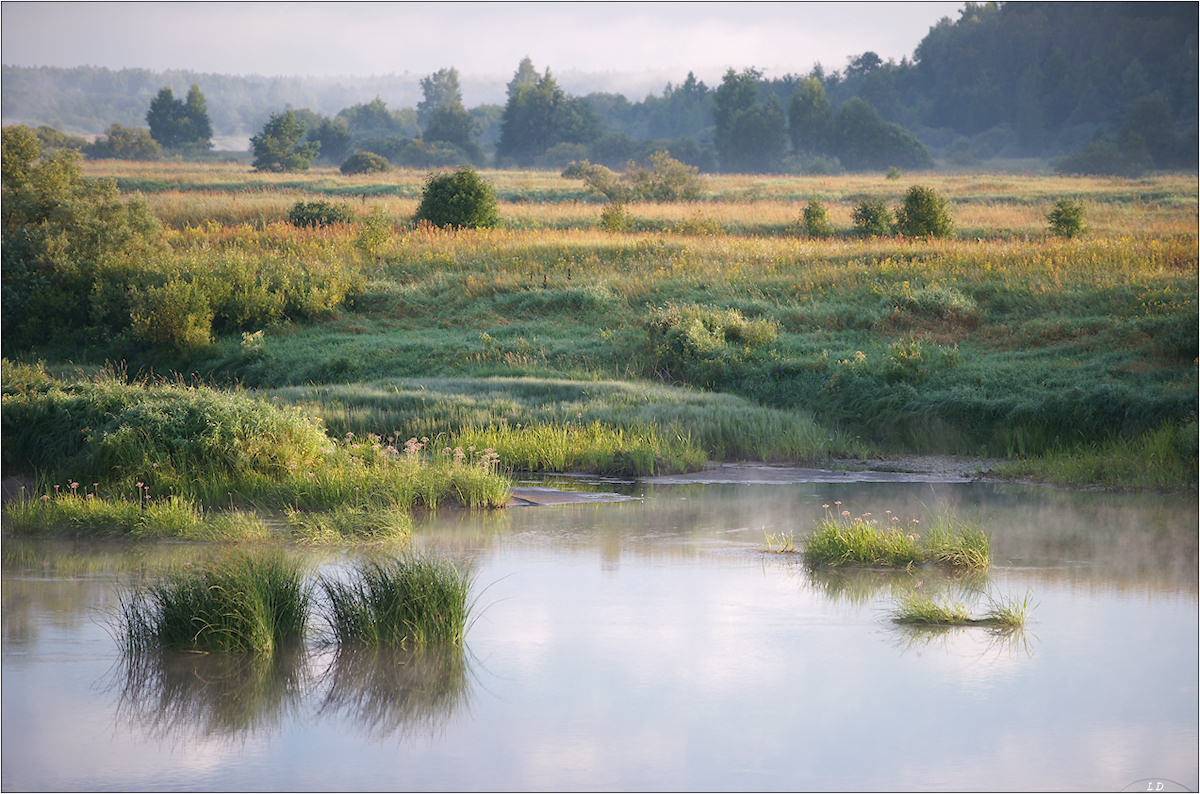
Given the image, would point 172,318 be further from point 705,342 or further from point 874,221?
point 874,221

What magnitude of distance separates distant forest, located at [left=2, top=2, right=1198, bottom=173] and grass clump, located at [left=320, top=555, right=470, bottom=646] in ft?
230

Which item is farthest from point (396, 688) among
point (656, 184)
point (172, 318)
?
point (656, 184)

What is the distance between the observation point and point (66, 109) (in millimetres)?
155375

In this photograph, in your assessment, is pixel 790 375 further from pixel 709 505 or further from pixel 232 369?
pixel 232 369

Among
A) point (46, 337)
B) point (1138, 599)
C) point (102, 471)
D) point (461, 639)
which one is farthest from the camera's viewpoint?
point (46, 337)

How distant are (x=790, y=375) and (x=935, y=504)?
6.02m

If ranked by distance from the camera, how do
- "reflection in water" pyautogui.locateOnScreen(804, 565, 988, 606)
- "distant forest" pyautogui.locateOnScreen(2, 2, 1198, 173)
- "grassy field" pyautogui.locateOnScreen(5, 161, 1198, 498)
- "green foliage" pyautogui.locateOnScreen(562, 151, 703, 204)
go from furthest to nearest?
"distant forest" pyautogui.locateOnScreen(2, 2, 1198, 173) → "green foliage" pyautogui.locateOnScreen(562, 151, 703, 204) → "grassy field" pyautogui.locateOnScreen(5, 161, 1198, 498) → "reflection in water" pyautogui.locateOnScreen(804, 565, 988, 606)

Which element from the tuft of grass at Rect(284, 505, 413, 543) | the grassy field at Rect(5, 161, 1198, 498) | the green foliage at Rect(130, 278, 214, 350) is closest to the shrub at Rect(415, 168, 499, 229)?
the grassy field at Rect(5, 161, 1198, 498)

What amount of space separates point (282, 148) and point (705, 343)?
185ft

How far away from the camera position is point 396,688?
7059 mm

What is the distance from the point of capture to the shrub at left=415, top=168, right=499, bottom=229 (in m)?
30.8

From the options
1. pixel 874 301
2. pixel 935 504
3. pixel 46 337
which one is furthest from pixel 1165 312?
pixel 46 337

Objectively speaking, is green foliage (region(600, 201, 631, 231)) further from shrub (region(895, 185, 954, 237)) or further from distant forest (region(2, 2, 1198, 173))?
distant forest (region(2, 2, 1198, 173))

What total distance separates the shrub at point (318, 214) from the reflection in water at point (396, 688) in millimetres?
24627
